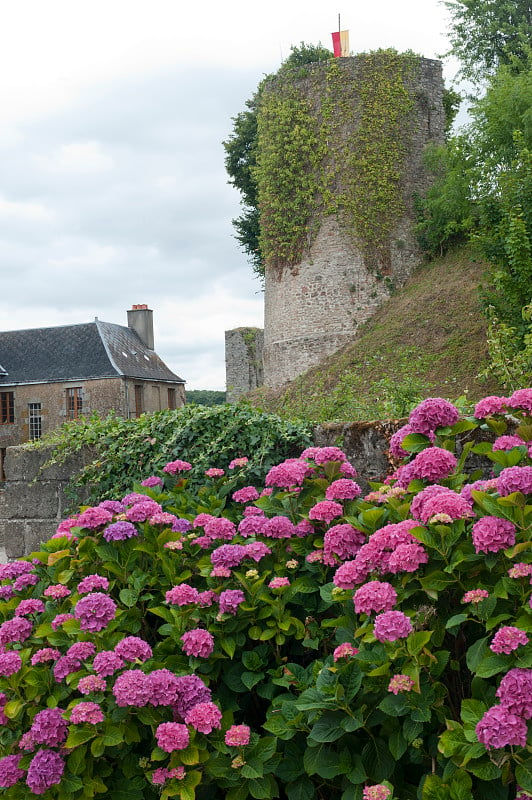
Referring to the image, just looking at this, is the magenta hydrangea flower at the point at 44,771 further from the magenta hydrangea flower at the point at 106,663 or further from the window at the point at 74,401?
the window at the point at 74,401

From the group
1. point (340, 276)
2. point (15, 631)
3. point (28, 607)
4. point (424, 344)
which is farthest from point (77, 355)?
point (15, 631)

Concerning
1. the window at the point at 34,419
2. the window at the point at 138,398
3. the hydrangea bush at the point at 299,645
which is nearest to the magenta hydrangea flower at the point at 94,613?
the hydrangea bush at the point at 299,645

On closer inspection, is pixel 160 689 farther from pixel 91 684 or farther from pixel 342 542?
pixel 342 542

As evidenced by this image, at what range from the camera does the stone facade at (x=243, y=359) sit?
25781 millimetres

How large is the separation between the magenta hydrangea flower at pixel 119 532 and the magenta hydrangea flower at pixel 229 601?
0.56 m

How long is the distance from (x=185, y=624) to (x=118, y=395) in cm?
2778

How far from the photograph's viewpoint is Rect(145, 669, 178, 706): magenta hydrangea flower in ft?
7.90

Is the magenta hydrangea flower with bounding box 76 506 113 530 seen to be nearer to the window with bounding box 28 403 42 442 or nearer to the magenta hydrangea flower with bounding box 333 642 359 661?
the magenta hydrangea flower with bounding box 333 642 359 661

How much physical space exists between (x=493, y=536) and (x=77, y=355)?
30.5 metres

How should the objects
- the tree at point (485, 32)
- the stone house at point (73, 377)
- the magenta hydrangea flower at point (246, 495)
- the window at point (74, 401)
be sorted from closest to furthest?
the magenta hydrangea flower at point (246, 495) → the tree at point (485, 32) → the stone house at point (73, 377) → the window at point (74, 401)

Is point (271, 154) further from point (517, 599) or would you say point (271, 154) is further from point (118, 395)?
point (517, 599)

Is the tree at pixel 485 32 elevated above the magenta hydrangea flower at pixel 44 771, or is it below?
above

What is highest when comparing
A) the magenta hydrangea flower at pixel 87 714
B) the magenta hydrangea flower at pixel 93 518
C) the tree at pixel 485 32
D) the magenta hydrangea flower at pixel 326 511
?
the tree at pixel 485 32

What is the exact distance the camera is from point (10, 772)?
2.63 metres
